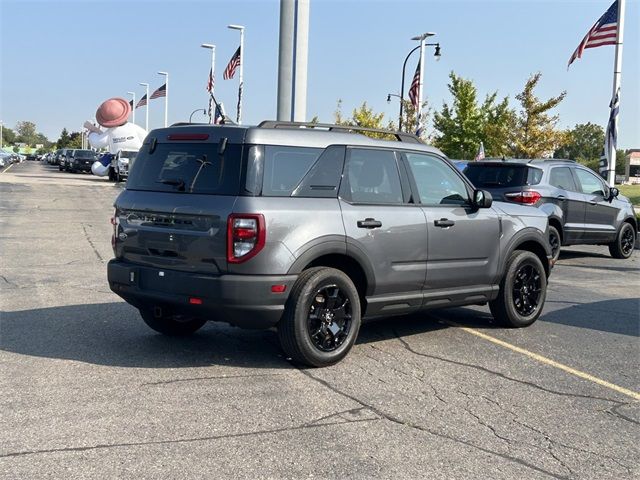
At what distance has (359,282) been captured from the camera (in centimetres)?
612

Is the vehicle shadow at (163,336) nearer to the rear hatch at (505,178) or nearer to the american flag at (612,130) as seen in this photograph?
the rear hatch at (505,178)

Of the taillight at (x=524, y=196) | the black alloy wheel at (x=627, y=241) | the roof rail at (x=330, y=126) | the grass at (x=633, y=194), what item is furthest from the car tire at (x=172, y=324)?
the grass at (x=633, y=194)

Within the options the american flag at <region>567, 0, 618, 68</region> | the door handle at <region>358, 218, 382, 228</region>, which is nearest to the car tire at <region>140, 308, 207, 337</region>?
the door handle at <region>358, 218, 382, 228</region>

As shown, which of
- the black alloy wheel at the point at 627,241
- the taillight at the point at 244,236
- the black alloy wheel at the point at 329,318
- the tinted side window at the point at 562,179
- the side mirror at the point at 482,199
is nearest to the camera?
the taillight at the point at 244,236

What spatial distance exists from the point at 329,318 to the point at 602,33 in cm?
1673

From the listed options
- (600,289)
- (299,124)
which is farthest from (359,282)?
(600,289)

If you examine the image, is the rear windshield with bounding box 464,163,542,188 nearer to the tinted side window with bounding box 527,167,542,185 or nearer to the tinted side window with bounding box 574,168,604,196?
the tinted side window with bounding box 527,167,542,185

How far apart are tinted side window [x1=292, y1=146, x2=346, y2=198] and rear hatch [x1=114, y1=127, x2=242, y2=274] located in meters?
0.58

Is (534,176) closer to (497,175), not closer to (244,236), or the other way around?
(497,175)

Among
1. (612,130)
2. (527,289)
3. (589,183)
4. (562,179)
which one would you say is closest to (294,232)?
(527,289)

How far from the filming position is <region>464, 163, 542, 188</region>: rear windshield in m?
12.0

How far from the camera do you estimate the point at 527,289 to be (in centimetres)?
767

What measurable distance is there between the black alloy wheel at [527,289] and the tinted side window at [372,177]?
193cm

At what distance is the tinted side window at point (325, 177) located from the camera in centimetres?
577
